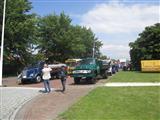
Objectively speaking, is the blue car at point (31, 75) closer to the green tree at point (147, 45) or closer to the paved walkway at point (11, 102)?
the paved walkway at point (11, 102)

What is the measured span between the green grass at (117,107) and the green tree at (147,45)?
3724 centimetres

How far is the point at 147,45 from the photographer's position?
5897 centimetres

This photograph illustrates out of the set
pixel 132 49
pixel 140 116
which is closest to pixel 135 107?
pixel 140 116

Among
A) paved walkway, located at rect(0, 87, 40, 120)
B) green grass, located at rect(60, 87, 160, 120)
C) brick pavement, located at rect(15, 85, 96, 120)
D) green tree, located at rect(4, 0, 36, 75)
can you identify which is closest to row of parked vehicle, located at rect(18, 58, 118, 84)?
paved walkway, located at rect(0, 87, 40, 120)

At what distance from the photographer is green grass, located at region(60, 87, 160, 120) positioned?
571 inches

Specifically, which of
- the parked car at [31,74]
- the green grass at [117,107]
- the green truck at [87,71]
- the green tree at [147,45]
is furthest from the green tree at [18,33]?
the green grass at [117,107]

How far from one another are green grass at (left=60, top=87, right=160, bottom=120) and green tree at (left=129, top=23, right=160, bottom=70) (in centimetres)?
3724

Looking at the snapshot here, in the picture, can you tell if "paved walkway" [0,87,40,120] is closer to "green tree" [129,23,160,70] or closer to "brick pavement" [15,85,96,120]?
"brick pavement" [15,85,96,120]

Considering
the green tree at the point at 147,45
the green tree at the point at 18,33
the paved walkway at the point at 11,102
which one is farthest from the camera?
the green tree at the point at 147,45

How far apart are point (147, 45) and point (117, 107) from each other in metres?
43.5

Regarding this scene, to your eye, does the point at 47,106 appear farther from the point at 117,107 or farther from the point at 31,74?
the point at 31,74

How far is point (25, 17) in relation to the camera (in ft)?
167

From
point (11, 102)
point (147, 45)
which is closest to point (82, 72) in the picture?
point (11, 102)

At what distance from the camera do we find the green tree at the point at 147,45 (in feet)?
189
